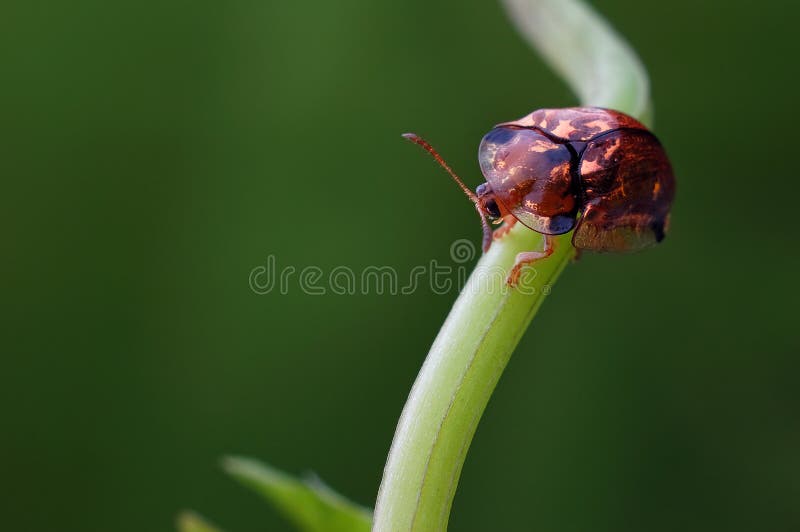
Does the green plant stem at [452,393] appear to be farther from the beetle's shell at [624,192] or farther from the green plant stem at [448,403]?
the beetle's shell at [624,192]

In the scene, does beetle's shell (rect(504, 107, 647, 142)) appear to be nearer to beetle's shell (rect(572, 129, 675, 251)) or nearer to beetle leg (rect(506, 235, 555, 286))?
beetle's shell (rect(572, 129, 675, 251))

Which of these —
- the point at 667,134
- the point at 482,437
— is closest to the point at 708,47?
the point at 667,134

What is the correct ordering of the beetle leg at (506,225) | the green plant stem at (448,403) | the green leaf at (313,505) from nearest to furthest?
1. the green plant stem at (448,403)
2. the green leaf at (313,505)
3. the beetle leg at (506,225)

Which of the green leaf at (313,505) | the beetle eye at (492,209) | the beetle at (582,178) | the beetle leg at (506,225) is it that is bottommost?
the green leaf at (313,505)

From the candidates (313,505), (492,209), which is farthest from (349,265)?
(313,505)

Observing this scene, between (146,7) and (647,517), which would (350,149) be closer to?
(146,7)

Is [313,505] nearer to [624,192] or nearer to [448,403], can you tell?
[448,403]

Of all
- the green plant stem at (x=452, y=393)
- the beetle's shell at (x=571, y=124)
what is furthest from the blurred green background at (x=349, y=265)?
the green plant stem at (x=452, y=393)
